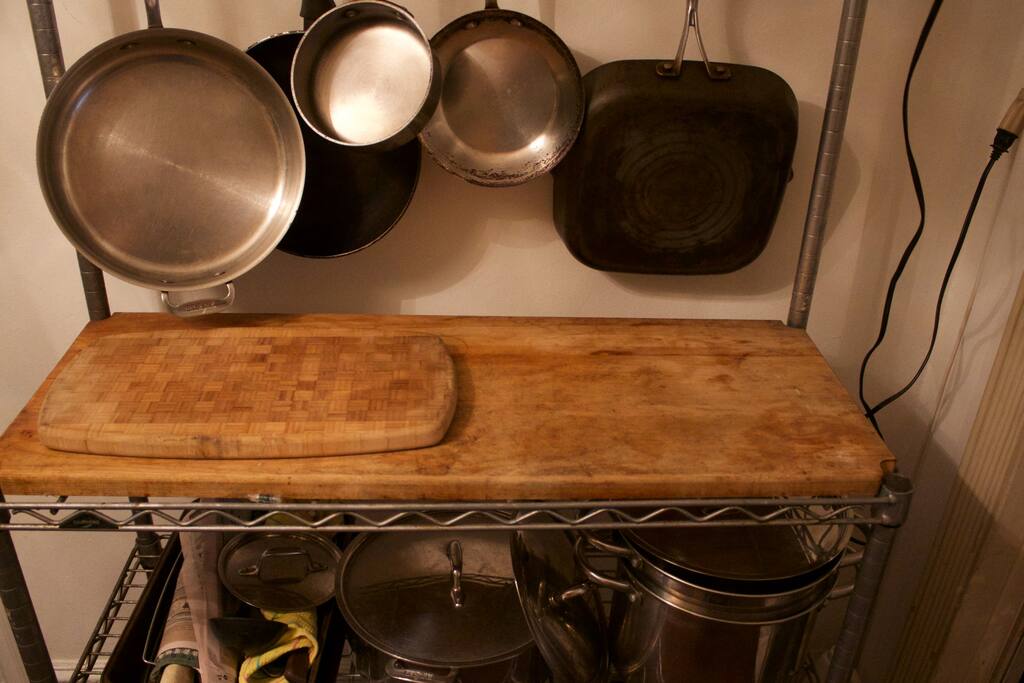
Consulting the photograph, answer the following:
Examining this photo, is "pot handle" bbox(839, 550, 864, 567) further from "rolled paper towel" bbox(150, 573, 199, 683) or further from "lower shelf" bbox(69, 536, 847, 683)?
"rolled paper towel" bbox(150, 573, 199, 683)

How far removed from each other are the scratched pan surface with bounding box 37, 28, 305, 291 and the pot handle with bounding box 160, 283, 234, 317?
0.13ft

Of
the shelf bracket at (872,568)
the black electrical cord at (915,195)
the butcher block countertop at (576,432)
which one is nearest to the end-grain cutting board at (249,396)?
the butcher block countertop at (576,432)

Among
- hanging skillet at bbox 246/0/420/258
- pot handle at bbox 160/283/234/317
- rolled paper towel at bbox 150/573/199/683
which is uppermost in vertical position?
hanging skillet at bbox 246/0/420/258

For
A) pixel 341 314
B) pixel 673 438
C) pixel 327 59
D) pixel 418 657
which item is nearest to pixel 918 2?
pixel 673 438

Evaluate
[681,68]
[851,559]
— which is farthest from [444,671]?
[681,68]

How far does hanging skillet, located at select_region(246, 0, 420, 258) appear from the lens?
115 cm

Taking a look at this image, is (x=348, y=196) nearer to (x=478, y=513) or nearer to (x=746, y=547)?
(x=478, y=513)

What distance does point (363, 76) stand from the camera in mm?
1087

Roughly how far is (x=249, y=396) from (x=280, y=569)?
1.19 feet

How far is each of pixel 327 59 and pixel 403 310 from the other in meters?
0.41

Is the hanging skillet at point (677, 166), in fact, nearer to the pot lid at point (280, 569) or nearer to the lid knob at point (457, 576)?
the lid knob at point (457, 576)

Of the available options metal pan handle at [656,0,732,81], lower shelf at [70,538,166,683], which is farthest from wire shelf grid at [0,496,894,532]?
metal pan handle at [656,0,732,81]

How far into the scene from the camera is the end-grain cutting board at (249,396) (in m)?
0.89

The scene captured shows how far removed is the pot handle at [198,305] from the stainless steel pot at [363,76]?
27 centimetres
